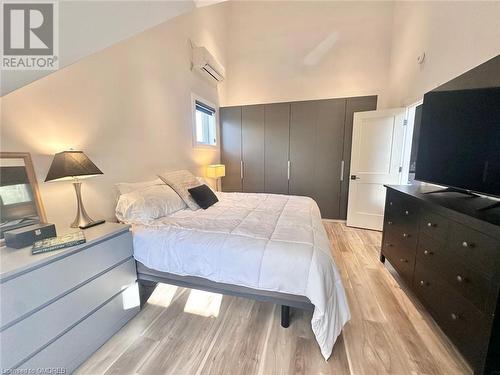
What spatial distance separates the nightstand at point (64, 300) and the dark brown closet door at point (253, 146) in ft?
9.38

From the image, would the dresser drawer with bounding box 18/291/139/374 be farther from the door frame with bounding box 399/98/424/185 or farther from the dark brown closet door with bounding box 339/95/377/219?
the door frame with bounding box 399/98/424/185

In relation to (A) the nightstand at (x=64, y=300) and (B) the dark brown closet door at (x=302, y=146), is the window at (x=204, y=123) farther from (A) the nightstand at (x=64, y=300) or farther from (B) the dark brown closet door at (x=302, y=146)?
(A) the nightstand at (x=64, y=300)

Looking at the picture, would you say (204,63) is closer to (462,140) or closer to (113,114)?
(113,114)

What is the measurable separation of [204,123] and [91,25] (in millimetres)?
2754

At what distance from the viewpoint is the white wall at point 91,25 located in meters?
0.93

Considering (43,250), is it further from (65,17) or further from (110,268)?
(65,17)

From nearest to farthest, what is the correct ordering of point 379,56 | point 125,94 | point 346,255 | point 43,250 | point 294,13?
1. point 43,250
2. point 125,94
3. point 346,255
4. point 379,56
5. point 294,13

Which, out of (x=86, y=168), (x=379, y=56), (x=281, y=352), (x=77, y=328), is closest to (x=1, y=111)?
(x=86, y=168)

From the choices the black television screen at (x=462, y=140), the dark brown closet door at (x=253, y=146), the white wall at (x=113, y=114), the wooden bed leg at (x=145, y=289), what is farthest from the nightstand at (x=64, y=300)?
the dark brown closet door at (x=253, y=146)

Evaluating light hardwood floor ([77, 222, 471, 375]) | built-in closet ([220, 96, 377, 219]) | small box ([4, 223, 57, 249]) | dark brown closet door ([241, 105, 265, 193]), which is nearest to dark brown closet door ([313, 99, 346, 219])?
built-in closet ([220, 96, 377, 219])

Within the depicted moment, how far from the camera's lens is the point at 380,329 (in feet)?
4.71

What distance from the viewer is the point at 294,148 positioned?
3822mm

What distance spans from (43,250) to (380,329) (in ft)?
7.09

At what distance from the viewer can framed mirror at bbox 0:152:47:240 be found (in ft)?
3.94
